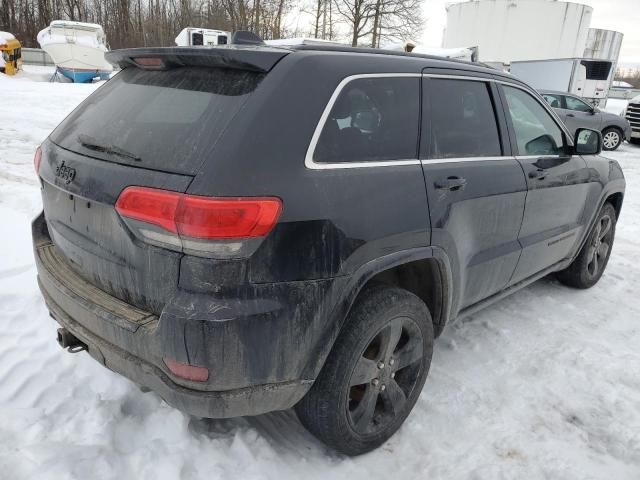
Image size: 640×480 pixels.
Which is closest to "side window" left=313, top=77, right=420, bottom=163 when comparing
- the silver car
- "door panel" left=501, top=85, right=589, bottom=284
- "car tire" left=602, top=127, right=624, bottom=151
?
"door panel" left=501, top=85, right=589, bottom=284

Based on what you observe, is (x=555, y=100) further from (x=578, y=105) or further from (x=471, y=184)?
(x=471, y=184)

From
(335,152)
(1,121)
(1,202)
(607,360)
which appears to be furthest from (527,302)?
(1,121)

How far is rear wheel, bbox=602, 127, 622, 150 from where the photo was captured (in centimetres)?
1502

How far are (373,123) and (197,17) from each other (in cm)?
4158

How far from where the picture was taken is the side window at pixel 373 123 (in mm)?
2203

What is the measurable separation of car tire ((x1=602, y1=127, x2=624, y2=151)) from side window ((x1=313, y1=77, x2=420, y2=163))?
1455 centimetres

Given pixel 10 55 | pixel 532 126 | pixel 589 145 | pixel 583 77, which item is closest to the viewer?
pixel 532 126

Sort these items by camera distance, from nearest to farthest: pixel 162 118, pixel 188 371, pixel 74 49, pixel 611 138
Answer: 1. pixel 188 371
2. pixel 162 118
3. pixel 611 138
4. pixel 74 49

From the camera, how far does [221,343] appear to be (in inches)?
74.8

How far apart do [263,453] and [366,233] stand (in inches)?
45.3

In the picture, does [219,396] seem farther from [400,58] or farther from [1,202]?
[1,202]

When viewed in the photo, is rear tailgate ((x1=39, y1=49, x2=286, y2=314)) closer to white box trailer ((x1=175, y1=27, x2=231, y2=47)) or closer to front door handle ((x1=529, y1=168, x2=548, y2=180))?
front door handle ((x1=529, y1=168, x2=548, y2=180))

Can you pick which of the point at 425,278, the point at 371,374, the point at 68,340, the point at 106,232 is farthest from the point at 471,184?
the point at 68,340

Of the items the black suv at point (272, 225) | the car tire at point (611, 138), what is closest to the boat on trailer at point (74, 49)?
the car tire at point (611, 138)
